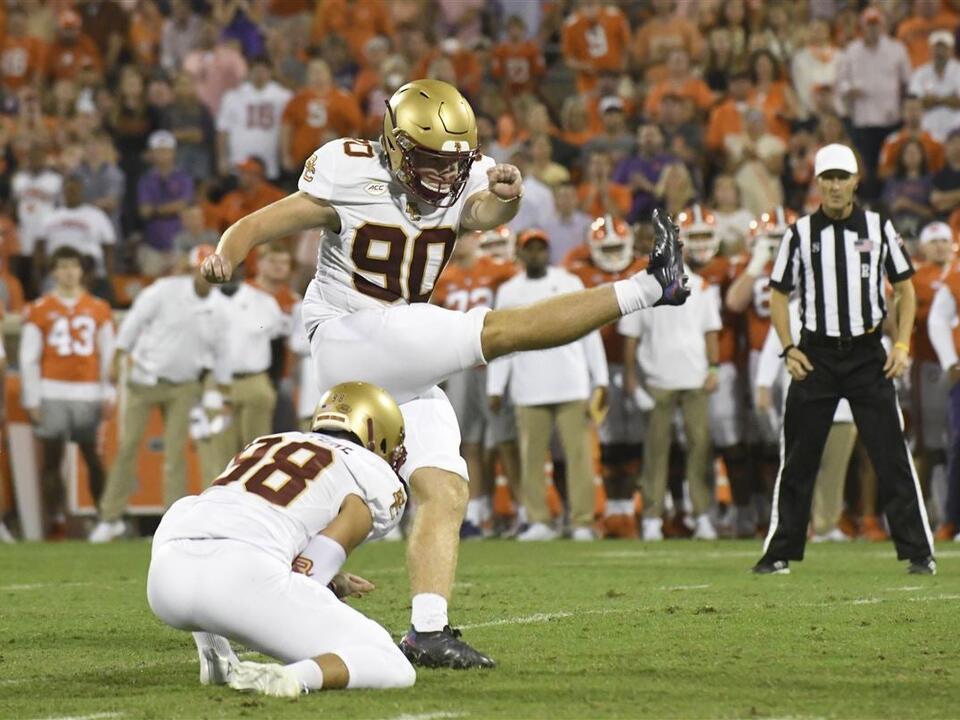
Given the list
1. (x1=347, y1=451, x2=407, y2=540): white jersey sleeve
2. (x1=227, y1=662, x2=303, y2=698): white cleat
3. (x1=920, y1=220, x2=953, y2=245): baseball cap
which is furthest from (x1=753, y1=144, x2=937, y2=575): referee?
(x1=227, y1=662, x2=303, y2=698): white cleat

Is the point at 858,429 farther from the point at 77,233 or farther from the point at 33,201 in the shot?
the point at 33,201

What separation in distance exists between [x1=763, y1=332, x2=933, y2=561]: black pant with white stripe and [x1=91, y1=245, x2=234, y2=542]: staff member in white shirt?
5389mm

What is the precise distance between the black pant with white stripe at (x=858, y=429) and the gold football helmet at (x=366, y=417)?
3.68m

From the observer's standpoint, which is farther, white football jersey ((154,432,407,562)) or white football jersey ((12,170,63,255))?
white football jersey ((12,170,63,255))

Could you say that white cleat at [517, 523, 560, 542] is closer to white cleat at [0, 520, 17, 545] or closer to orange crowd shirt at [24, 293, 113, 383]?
orange crowd shirt at [24, 293, 113, 383]

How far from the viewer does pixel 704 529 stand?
12273 mm

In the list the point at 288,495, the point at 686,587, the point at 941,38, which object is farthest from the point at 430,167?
the point at 941,38

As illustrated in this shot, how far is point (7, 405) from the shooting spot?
13.6m

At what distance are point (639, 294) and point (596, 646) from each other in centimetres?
126

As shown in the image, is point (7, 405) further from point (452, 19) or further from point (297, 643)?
point (297, 643)

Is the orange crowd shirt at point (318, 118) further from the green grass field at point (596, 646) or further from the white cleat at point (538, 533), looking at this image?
the green grass field at point (596, 646)

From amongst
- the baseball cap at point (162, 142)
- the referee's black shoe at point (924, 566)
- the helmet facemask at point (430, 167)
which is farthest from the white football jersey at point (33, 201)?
the helmet facemask at point (430, 167)

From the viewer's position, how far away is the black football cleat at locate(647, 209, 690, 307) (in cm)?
537

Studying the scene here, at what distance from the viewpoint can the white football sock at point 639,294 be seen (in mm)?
5348
